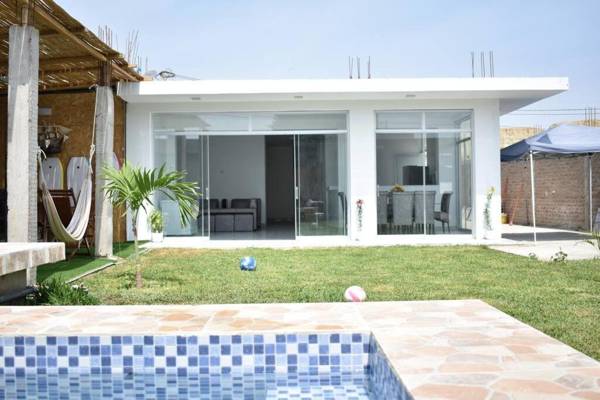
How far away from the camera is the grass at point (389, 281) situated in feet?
16.2

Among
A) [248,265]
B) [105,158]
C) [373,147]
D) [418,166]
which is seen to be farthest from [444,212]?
[105,158]

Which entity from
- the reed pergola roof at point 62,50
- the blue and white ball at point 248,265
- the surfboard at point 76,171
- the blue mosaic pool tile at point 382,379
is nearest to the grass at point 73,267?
the surfboard at point 76,171

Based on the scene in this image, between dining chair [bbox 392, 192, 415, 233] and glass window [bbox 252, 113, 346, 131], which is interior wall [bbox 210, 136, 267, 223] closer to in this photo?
glass window [bbox 252, 113, 346, 131]

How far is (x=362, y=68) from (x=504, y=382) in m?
11.9

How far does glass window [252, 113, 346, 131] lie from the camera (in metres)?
12.0

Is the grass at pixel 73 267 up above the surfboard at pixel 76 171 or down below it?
below

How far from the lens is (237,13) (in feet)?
45.5

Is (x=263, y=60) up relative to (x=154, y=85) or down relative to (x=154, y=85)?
up

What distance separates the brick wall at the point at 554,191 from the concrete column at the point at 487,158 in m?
2.48

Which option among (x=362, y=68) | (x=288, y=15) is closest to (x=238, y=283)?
(x=362, y=68)

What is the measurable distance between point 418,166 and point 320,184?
211 centimetres

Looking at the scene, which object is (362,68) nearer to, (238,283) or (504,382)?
(238,283)

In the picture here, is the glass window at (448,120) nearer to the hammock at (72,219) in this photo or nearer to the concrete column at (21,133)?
the hammock at (72,219)

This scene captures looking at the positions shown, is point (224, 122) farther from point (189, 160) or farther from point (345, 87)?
point (345, 87)
